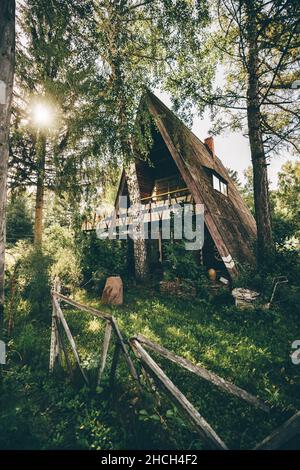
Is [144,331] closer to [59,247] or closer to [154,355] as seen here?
[154,355]

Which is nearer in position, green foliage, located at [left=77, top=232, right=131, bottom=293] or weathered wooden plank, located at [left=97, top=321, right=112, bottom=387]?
weathered wooden plank, located at [left=97, top=321, right=112, bottom=387]

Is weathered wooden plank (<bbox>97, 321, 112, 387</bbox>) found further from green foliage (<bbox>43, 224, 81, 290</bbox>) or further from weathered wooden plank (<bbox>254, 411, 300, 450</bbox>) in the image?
green foliage (<bbox>43, 224, 81, 290</bbox>)

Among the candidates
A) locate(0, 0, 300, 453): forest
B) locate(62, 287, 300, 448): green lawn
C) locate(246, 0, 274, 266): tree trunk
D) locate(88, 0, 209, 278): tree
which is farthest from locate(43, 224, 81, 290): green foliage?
locate(246, 0, 274, 266): tree trunk

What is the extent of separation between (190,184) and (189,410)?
22.6ft

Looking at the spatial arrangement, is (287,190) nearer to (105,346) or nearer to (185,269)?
(185,269)

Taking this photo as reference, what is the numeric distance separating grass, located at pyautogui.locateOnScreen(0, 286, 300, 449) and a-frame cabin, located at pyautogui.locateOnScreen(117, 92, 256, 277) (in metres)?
2.71

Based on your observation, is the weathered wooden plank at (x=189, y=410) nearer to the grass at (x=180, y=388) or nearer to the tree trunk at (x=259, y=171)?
the grass at (x=180, y=388)

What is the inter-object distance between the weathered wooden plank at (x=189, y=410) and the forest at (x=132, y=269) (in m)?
0.01

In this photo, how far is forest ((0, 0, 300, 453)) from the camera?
2.79 meters

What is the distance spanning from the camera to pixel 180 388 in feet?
11.1

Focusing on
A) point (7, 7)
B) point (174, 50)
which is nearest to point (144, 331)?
point (7, 7)

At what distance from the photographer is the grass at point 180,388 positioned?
2.62 meters

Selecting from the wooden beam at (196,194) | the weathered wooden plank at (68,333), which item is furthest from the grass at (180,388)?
the wooden beam at (196,194)

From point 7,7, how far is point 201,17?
445 centimetres
